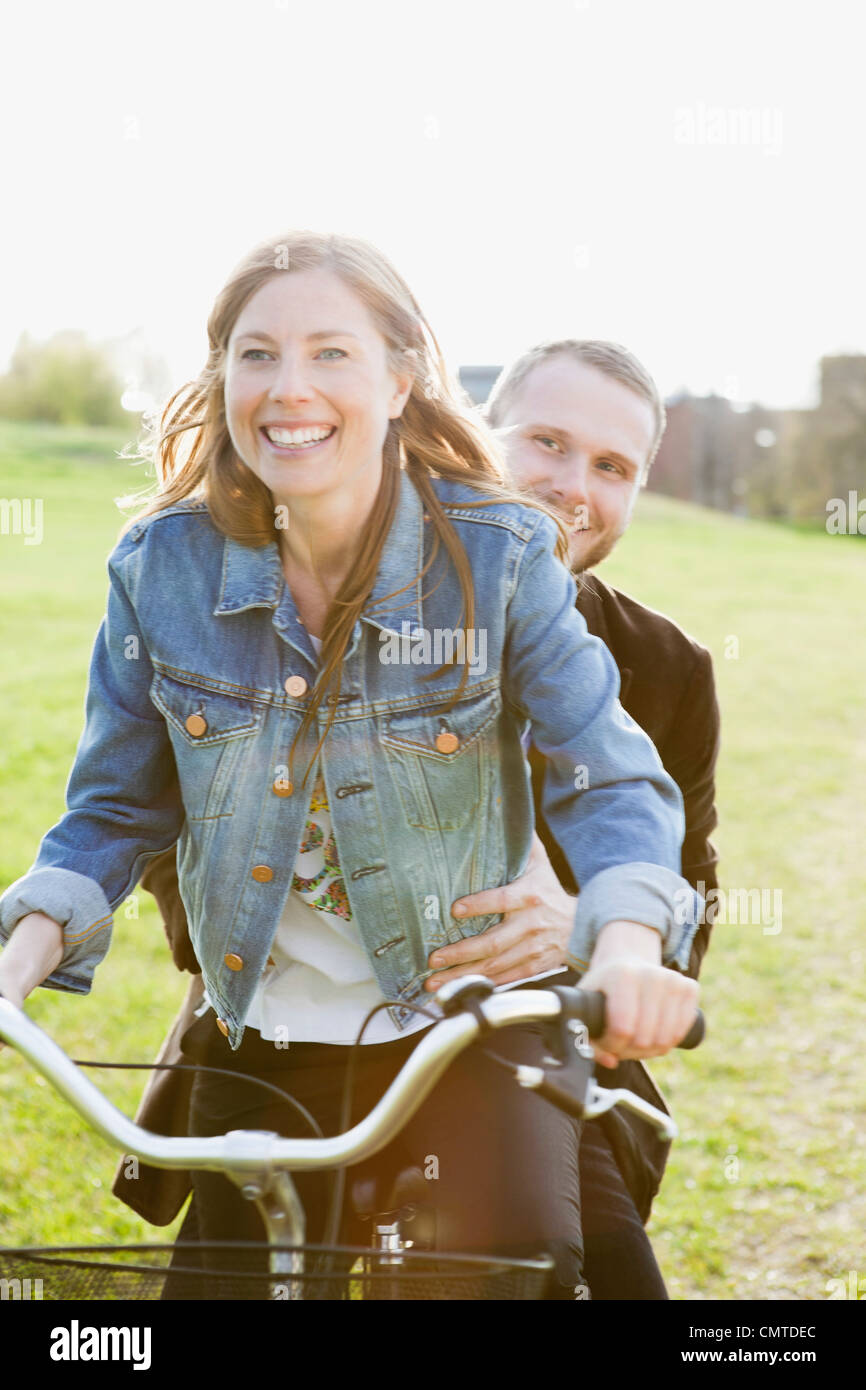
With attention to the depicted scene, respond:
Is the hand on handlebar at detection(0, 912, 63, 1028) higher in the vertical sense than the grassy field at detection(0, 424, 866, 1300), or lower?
higher

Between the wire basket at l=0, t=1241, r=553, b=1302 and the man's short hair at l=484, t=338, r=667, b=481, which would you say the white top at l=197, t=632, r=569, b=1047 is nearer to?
the wire basket at l=0, t=1241, r=553, b=1302

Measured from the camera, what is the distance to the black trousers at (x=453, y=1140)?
185 centimetres

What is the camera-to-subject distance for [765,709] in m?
13.8

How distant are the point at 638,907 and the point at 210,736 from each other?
29.5 inches

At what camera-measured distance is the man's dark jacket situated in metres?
2.47

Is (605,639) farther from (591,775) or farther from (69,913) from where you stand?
(69,913)

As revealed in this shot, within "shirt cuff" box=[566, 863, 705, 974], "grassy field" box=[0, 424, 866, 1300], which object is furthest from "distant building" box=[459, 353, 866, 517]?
"shirt cuff" box=[566, 863, 705, 974]

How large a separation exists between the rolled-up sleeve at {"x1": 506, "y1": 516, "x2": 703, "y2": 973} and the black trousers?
41 centimetres

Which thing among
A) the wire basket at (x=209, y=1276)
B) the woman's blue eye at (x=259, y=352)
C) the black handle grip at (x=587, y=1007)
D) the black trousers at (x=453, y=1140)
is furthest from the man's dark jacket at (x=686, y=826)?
the wire basket at (x=209, y=1276)

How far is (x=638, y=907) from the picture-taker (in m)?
1.61

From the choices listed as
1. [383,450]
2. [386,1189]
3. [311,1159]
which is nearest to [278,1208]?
[311,1159]

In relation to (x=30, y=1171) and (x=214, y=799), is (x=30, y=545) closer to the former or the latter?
(x=30, y=1171)

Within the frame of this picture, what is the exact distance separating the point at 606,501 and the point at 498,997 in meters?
1.62

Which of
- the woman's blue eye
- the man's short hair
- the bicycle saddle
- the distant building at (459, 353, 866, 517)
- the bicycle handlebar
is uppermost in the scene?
the distant building at (459, 353, 866, 517)
